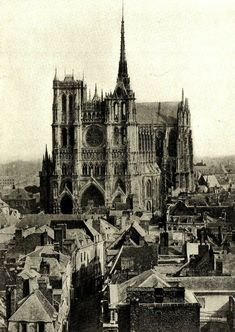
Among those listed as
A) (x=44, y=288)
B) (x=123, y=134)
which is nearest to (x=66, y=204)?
(x=123, y=134)

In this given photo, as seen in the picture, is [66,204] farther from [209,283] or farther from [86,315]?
[209,283]

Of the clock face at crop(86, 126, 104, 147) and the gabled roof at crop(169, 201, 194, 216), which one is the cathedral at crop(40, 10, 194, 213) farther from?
the gabled roof at crop(169, 201, 194, 216)

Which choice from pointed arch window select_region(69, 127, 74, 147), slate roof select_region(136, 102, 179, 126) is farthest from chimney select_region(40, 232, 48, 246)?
slate roof select_region(136, 102, 179, 126)

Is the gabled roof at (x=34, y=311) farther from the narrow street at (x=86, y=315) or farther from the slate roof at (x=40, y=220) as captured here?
the slate roof at (x=40, y=220)

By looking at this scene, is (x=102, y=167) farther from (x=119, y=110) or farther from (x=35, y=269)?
(x=35, y=269)

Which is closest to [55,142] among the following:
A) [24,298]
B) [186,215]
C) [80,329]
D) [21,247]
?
[186,215]
